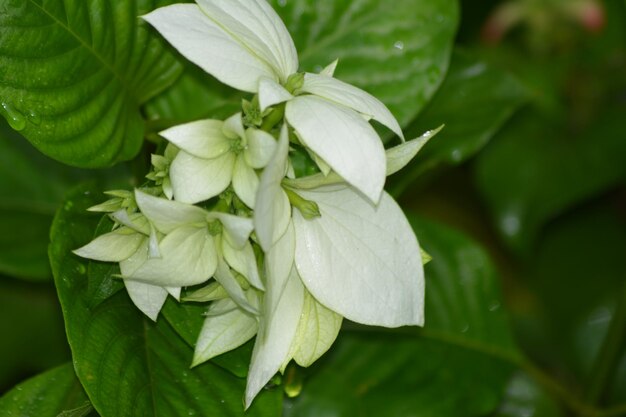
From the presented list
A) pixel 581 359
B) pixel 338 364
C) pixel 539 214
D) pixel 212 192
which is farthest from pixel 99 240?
pixel 581 359

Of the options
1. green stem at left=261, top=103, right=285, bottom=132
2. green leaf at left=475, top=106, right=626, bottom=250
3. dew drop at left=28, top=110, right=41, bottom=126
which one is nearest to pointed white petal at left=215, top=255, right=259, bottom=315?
green stem at left=261, top=103, right=285, bottom=132

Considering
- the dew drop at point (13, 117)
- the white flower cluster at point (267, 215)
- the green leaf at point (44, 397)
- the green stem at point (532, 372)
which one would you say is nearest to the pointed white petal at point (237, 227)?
the white flower cluster at point (267, 215)

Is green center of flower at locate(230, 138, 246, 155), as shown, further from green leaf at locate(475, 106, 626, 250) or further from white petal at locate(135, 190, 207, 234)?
green leaf at locate(475, 106, 626, 250)

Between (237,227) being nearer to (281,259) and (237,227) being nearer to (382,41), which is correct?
(281,259)

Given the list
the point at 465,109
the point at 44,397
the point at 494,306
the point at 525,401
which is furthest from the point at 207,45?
the point at 525,401

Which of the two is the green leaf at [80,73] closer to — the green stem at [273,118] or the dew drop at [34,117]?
the dew drop at [34,117]

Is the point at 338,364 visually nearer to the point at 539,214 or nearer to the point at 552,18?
the point at 539,214
